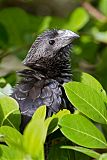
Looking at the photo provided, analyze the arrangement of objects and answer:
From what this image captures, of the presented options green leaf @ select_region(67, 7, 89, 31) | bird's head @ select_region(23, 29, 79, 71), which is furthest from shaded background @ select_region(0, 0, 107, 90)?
bird's head @ select_region(23, 29, 79, 71)

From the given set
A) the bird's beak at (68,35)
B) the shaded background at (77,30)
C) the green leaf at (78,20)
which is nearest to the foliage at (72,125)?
the bird's beak at (68,35)

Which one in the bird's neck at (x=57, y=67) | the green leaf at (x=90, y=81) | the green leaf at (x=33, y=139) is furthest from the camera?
the bird's neck at (x=57, y=67)

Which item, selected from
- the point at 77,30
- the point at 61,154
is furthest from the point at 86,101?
the point at 77,30

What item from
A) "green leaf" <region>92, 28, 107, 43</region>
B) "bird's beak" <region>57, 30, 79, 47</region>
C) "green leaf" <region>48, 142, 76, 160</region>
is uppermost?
"bird's beak" <region>57, 30, 79, 47</region>

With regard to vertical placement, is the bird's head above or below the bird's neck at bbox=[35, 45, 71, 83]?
above

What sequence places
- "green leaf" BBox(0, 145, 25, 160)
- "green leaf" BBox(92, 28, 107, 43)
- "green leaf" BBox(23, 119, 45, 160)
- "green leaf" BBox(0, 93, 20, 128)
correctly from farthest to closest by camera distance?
"green leaf" BBox(92, 28, 107, 43) → "green leaf" BBox(0, 93, 20, 128) → "green leaf" BBox(0, 145, 25, 160) → "green leaf" BBox(23, 119, 45, 160)

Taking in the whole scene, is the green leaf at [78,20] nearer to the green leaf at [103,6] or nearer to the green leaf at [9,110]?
the green leaf at [103,6]

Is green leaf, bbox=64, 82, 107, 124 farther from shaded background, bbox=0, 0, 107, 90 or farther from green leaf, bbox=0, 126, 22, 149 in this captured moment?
shaded background, bbox=0, 0, 107, 90
